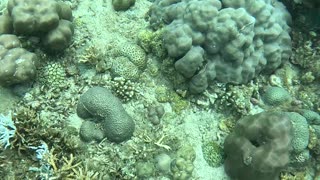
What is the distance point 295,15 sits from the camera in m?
7.06

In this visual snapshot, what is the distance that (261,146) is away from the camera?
17.7ft

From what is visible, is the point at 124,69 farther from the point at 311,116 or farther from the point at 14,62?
the point at 311,116

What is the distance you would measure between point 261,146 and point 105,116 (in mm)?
2628

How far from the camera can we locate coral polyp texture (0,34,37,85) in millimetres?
5355

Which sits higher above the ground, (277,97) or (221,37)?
(221,37)

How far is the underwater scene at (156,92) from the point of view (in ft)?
17.6

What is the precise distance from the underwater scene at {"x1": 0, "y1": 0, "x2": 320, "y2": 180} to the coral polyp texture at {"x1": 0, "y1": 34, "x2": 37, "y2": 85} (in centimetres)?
2

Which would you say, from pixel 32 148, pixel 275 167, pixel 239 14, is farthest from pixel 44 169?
pixel 239 14

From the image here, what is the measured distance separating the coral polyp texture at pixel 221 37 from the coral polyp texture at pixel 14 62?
2.38 m

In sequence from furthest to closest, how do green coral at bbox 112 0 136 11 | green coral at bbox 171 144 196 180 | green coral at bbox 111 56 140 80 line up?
green coral at bbox 112 0 136 11 < green coral at bbox 111 56 140 80 < green coral at bbox 171 144 196 180

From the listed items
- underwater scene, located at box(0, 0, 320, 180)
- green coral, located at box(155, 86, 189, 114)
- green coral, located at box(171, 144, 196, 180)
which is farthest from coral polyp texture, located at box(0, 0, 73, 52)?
green coral, located at box(171, 144, 196, 180)

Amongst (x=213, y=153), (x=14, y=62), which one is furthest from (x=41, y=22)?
(x=213, y=153)

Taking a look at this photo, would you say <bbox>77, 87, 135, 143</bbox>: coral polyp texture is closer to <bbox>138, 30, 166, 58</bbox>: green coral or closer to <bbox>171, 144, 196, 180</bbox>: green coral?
<bbox>171, 144, 196, 180</bbox>: green coral

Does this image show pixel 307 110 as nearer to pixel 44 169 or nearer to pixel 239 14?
pixel 239 14
